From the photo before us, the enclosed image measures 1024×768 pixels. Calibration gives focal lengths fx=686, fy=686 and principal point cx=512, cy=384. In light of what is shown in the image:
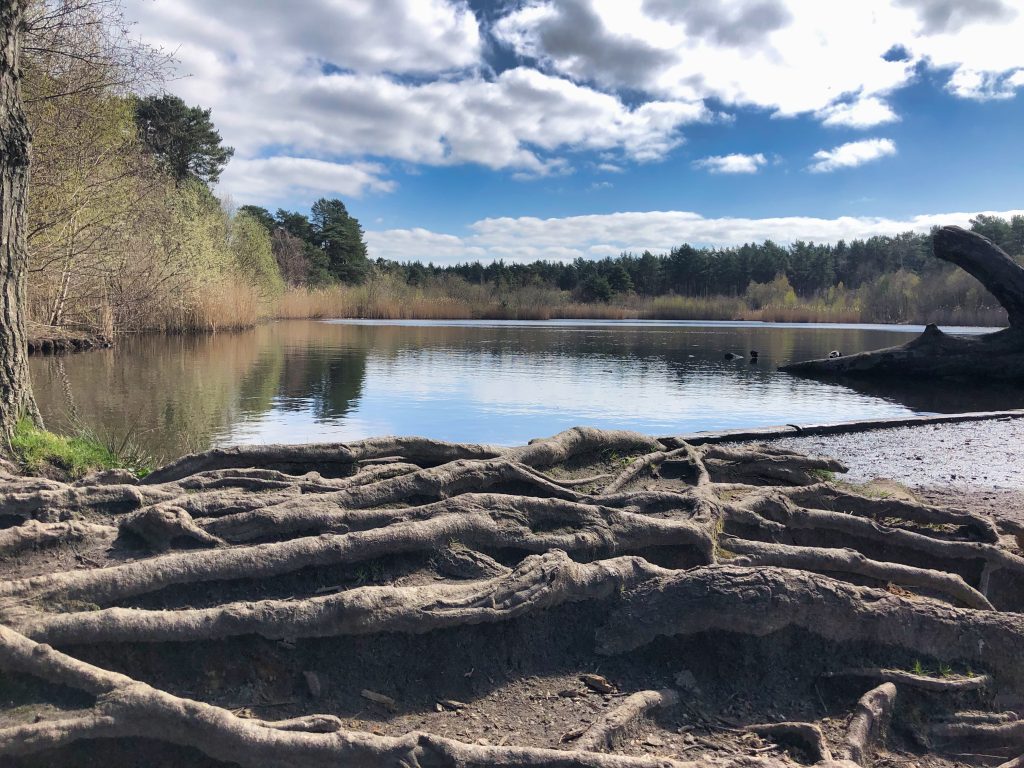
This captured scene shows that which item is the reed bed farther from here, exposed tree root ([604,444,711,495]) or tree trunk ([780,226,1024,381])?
exposed tree root ([604,444,711,495])

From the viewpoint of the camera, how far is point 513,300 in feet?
225

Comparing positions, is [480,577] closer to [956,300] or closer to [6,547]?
[6,547]

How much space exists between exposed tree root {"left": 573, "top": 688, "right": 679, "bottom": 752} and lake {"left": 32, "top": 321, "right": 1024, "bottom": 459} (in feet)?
25.6

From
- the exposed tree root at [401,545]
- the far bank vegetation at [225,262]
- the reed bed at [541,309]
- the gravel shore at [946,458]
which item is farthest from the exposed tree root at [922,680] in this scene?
the reed bed at [541,309]

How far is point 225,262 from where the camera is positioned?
121 feet

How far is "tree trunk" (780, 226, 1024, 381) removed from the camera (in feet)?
60.6

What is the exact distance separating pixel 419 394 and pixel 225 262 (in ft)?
83.0

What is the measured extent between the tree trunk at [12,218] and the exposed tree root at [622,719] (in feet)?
19.7

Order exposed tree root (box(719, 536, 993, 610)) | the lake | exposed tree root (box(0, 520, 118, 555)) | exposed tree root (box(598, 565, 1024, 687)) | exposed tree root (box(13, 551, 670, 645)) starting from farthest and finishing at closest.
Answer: the lake, exposed tree root (box(719, 536, 993, 610)), exposed tree root (box(0, 520, 118, 555)), exposed tree root (box(598, 565, 1024, 687)), exposed tree root (box(13, 551, 670, 645))

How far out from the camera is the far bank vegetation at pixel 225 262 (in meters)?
17.0

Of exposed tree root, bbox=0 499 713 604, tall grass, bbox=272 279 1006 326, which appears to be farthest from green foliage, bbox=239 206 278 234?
exposed tree root, bbox=0 499 713 604

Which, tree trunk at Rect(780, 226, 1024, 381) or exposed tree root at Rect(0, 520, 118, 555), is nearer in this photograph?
exposed tree root at Rect(0, 520, 118, 555)

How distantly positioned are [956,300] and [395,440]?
62.0 m

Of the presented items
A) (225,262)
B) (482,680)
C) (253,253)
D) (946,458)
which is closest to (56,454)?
(482,680)
